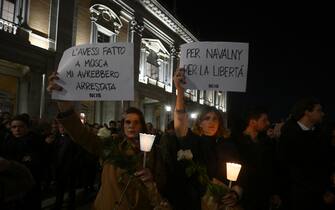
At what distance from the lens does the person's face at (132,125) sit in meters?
3.86

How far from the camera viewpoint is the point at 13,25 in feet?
54.7

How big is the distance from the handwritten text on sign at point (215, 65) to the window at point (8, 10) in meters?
13.6

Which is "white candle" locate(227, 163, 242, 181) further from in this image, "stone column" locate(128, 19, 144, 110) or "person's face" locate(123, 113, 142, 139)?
"stone column" locate(128, 19, 144, 110)

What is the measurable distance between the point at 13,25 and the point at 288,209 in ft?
46.9

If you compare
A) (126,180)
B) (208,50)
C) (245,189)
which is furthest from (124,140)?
(245,189)

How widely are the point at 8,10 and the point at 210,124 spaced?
1425 centimetres

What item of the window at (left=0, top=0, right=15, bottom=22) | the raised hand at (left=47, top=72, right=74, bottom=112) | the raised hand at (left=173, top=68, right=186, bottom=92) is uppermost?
the window at (left=0, top=0, right=15, bottom=22)

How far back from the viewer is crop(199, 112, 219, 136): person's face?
4.88 meters

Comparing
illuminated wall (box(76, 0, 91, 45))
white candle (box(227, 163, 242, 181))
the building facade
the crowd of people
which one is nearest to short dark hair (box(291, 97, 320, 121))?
the crowd of people

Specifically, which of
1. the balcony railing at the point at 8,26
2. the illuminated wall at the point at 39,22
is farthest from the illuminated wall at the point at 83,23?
the balcony railing at the point at 8,26

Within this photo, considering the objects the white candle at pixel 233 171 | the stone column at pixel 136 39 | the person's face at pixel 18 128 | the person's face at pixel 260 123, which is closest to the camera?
the white candle at pixel 233 171

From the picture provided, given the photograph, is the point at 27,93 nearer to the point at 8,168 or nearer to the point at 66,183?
the point at 66,183

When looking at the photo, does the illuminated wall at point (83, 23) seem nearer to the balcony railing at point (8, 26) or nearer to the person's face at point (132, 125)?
the balcony railing at point (8, 26)

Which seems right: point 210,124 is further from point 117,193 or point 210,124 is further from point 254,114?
point 117,193
